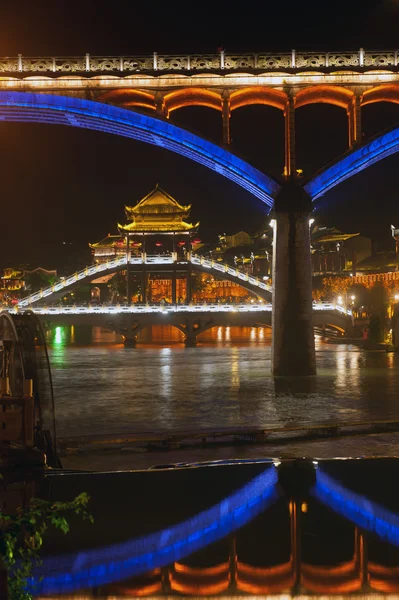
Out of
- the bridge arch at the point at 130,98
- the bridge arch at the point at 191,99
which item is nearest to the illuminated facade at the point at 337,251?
the bridge arch at the point at 191,99

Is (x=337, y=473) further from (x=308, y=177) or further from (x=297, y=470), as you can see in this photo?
(x=308, y=177)

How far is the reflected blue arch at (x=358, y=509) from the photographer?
7.54m

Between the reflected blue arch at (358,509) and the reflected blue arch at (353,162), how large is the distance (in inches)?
638

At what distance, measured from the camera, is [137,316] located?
2055 inches

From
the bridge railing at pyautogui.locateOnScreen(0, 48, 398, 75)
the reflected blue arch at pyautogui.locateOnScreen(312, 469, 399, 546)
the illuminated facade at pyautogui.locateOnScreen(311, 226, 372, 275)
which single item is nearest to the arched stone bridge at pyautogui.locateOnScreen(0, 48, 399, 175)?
the bridge railing at pyautogui.locateOnScreen(0, 48, 398, 75)

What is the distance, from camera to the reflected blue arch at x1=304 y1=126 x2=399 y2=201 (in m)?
23.8

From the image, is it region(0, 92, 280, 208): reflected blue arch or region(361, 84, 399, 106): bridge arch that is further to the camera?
region(361, 84, 399, 106): bridge arch

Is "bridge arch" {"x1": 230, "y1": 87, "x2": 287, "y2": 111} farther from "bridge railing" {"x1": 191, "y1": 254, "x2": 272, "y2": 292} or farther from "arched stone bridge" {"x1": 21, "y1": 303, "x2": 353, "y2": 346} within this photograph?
"bridge railing" {"x1": 191, "y1": 254, "x2": 272, "y2": 292}

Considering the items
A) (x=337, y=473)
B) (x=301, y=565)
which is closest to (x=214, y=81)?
(x=337, y=473)

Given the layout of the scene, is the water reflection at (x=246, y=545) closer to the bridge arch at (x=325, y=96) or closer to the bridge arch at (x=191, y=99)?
the bridge arch at (x=191, y=99)

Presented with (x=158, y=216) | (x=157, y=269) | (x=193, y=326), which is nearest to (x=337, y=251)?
(x=158, y=216)

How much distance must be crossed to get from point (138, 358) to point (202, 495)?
31.1m

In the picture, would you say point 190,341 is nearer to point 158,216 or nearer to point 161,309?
point 161,309

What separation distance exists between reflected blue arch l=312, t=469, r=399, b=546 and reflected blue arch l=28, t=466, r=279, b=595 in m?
0.72
